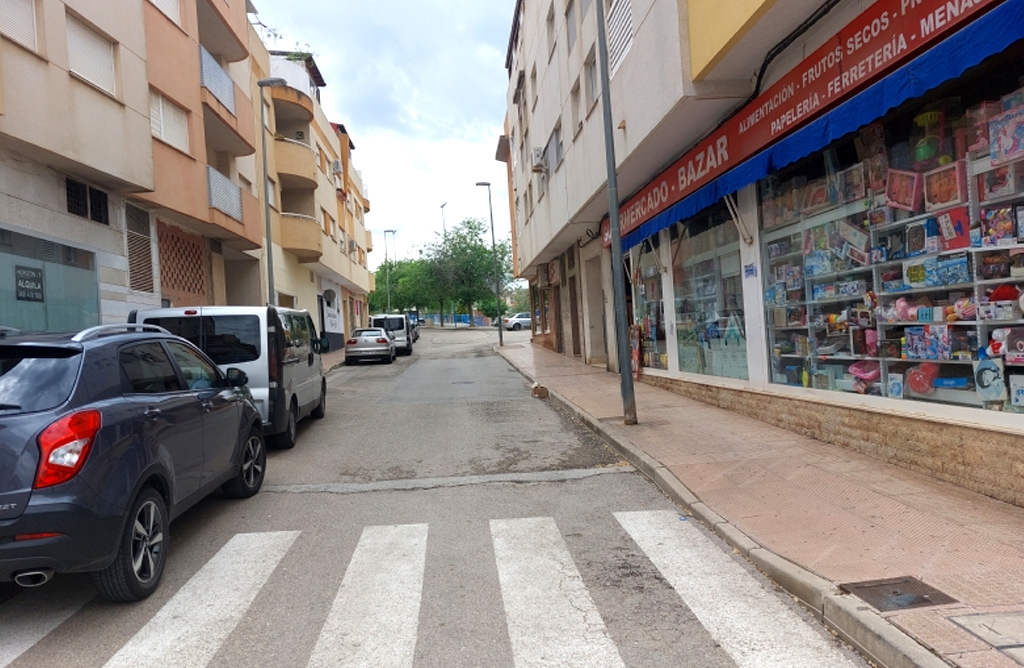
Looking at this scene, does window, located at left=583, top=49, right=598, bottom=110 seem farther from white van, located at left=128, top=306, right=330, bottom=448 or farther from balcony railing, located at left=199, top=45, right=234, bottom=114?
balcony railing, located at left=199, top=45, right=234, bottom=114

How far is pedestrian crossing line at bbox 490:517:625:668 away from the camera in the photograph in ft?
11.1

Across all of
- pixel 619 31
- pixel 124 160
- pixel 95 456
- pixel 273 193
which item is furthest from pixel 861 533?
pixel 273 193

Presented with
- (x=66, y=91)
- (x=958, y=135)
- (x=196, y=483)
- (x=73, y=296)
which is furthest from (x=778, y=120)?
(x=73, y=296)

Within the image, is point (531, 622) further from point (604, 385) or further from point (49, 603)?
point (604, 385)

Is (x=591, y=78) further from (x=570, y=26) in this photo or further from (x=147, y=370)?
(x=147, y=370)

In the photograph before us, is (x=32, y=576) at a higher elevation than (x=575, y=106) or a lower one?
lower

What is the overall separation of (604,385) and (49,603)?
1132 cm

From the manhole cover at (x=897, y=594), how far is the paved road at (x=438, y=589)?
13.8 inches

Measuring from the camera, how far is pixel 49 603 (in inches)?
165

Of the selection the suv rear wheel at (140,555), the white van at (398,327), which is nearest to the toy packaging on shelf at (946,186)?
the suv rear wheel at (140,555)


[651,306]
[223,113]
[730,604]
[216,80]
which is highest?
[216,80]

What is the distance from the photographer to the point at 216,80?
16.5 metres

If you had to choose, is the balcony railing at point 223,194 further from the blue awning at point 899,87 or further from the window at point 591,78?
A: the blue awning at point 899,87

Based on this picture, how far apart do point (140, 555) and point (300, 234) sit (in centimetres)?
2212
